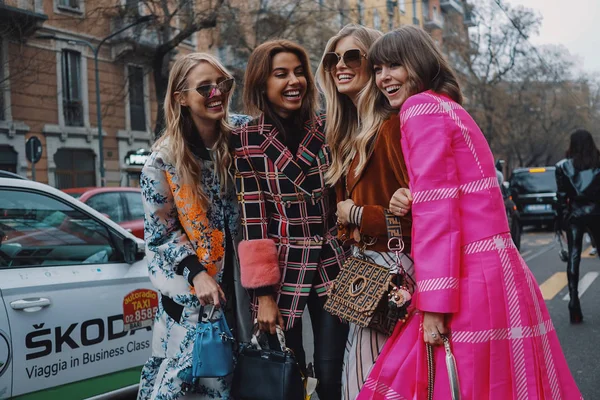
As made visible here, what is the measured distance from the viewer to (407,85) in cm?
235

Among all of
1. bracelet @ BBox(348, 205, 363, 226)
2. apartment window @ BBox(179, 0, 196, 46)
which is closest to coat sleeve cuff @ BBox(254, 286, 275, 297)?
bracelet @ BBox(348, 205, 363, 226)

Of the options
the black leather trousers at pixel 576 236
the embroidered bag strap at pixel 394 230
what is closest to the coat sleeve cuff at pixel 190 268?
A: the embroidered bag strap at pixel 394 230

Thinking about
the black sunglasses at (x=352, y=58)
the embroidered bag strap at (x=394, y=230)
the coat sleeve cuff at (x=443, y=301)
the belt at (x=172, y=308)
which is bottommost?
the belt at (x=172, y=308)

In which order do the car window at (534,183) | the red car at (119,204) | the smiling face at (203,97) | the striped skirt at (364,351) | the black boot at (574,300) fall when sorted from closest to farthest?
the striped skirt at (364,351) → the smiling face at (203,97) → the black boot at (574,300) → the red car at (119,204) → the car window at (534,183)

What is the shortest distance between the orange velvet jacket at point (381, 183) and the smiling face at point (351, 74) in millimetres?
392

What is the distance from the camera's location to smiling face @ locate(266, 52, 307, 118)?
2.80m

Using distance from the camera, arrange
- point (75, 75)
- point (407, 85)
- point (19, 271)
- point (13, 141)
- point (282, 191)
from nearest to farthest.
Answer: point (407, 85)
point (282, 191)
point (19, 271)
point (13, 141)
point (75, 75)

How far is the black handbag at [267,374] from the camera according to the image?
8.20 ft

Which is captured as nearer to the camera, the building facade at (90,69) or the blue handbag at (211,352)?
the blue handbag at (211,352)

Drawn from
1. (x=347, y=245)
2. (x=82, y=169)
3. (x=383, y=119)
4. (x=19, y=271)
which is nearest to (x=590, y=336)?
(x=347, y=245)

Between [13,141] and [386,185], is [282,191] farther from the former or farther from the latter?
[13,141]

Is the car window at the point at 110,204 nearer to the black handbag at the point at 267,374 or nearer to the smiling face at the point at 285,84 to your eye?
the smiling face at the point at 285,84

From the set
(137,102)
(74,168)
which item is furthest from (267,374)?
(137,102)

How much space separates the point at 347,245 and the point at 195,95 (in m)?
0.94
